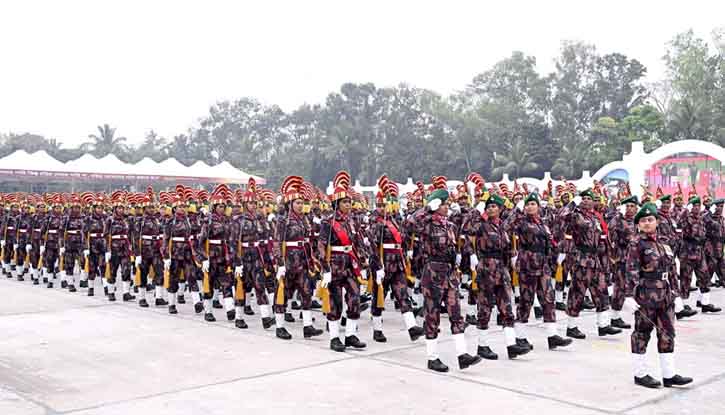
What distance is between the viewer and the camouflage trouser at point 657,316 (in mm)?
6676

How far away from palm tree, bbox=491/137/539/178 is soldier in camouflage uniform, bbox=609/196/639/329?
4506 centimetres

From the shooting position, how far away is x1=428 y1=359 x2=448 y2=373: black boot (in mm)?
7453

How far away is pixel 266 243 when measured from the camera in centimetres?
1052

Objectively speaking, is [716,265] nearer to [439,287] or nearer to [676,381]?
[676,381]

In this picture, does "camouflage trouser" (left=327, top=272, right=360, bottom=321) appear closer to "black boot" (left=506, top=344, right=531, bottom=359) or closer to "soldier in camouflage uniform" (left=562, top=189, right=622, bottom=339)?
"black boot" (left=506, top=344, right=531, bottom=359)

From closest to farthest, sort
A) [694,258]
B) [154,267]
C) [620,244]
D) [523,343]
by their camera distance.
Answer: [523,343] < [620,244] < [694,258] < [154,267]

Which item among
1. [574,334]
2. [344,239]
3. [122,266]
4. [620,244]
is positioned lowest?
[574,334]

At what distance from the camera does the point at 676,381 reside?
21.9ft

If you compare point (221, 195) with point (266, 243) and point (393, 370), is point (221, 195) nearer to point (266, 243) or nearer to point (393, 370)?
point (266, 243)

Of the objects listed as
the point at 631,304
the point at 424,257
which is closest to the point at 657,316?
the point at 631,304

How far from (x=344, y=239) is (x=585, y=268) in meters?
3.17

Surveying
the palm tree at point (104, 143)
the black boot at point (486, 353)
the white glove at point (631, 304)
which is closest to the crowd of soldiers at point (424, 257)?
the white glove at point (631, 304)

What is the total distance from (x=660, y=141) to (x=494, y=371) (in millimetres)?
48308

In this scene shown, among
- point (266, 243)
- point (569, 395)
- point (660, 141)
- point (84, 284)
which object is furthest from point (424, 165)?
point (569, 395)
